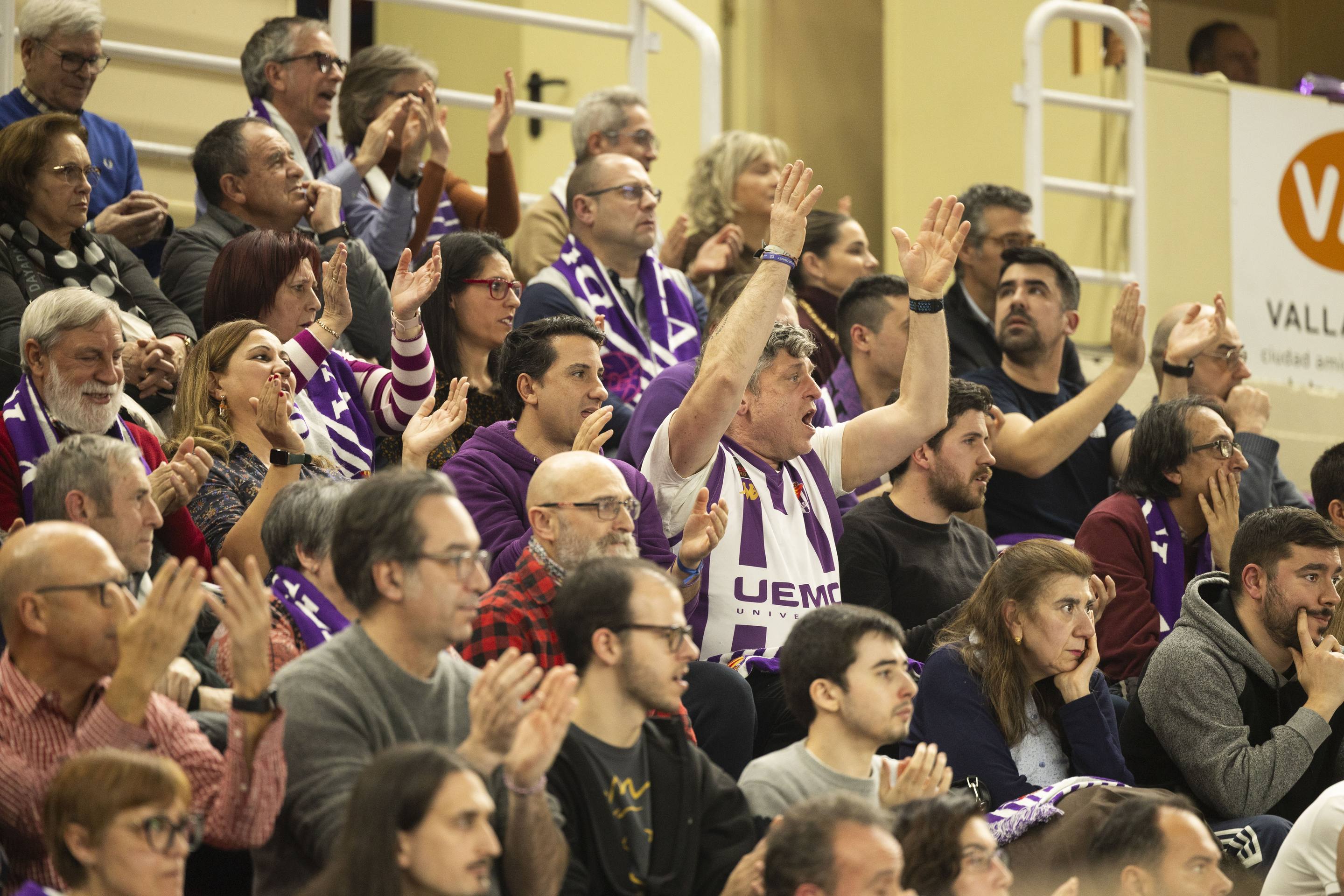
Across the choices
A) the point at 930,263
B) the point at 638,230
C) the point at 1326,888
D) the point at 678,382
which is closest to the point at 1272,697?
the point at 1326,888

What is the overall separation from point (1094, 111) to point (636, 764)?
4742 millimetres

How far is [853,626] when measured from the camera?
333 centimetres

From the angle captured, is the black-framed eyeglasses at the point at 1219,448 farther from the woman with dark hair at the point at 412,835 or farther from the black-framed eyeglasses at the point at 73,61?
the black-framed eyeglasses at the point at 73,61

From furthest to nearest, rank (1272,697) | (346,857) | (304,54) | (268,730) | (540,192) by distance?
(540,192) < (304,54) < (1272,697) < (268,730) < (346,857)

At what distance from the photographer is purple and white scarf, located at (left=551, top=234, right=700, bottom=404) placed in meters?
5.29

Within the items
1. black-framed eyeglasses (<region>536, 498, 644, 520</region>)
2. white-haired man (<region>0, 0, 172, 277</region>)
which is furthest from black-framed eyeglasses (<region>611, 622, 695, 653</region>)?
white-haired man (<region>0, 0, 172, 277</region>)

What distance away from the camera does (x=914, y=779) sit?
3.22 metres

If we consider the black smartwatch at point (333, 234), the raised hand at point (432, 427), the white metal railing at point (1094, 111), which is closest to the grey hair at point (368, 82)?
the black smartwatch at point (333, 234)

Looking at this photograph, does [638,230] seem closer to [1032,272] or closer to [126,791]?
[1032,272]

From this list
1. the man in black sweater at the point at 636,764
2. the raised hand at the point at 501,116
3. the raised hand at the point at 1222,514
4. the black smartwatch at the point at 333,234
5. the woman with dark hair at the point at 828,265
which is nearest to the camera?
the man in black sweater at the point at 636,764

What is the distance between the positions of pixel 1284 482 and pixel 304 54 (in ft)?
11.0

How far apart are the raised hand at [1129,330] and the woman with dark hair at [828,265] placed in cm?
88

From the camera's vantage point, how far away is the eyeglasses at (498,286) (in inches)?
190

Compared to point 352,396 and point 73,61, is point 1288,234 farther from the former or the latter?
point 73,61
